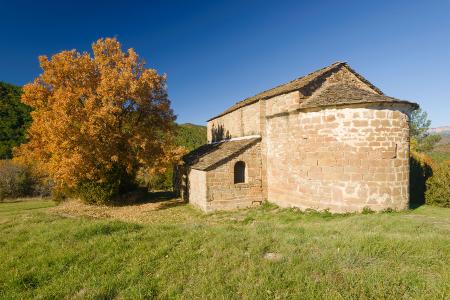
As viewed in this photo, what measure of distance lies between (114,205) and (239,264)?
46.9 ft

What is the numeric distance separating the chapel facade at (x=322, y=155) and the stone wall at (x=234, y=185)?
50 mm

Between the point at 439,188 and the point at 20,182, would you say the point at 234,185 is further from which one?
the point at 20,182

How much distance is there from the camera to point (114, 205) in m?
17.0

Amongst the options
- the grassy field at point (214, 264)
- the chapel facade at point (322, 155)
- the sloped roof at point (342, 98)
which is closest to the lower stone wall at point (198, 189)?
the chapel facade at point (322, 155)

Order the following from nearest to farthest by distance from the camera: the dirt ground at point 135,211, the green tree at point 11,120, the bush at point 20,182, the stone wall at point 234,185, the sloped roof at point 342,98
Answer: the sloped roof at point 342,98 → the dirt ground at point 135,211 → the stone wall at point 234,185 → the bush at point 20,182 → the green tree at point 11,120

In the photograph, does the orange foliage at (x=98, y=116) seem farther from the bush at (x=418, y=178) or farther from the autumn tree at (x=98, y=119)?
the bush at (x=418, y=178)

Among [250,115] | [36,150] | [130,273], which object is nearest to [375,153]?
[250,115]

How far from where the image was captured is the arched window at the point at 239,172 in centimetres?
1490

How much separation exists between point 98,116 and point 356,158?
468 inches

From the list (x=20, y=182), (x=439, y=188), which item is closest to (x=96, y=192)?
(x=20, y=182)

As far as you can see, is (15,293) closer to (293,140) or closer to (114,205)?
(293,140)

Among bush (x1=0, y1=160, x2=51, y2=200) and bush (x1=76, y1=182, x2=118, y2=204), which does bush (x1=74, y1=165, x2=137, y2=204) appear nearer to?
bush (x1=76, y1=182, x2=118, y2=204)

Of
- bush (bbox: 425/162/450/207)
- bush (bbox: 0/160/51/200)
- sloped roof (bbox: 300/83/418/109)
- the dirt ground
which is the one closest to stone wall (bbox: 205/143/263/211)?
the dirt ground

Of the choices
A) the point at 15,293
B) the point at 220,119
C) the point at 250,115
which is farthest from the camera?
the point at 220,119
